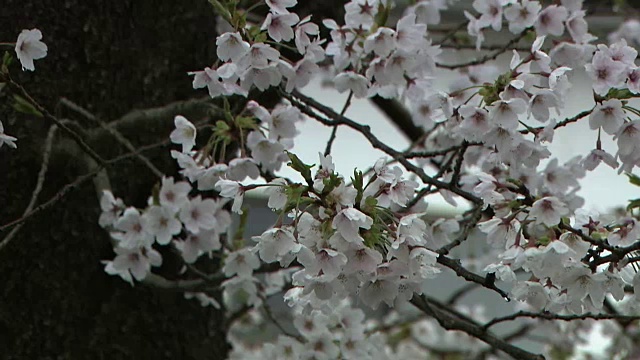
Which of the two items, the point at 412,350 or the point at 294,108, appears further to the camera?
the point at 412,350

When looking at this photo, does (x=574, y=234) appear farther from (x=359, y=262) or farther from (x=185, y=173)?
(x=185, y=173)

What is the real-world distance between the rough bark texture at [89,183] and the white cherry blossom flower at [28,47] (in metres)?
0.29

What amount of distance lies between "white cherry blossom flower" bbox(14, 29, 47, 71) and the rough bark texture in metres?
0.29

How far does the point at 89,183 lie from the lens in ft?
5.56

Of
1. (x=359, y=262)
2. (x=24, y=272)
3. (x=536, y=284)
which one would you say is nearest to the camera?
(x=359, y=262)

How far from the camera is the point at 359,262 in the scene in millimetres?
1031

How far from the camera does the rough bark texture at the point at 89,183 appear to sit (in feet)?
5.28

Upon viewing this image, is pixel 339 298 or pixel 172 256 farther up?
pixel 172 256

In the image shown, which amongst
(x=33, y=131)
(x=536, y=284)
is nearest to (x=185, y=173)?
(x=33, y=131)

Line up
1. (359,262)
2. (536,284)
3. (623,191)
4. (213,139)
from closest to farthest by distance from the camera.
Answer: (359,262), (536,284), (213,139), (623,191)

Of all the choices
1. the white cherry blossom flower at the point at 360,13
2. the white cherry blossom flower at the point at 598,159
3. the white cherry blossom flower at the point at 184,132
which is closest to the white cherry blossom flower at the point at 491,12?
the white cherry blossom flower at the point at 360,13

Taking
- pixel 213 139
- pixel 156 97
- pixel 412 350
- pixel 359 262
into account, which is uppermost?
pixel 412 350

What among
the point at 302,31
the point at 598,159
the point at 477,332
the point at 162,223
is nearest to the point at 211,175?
the point at 162,223

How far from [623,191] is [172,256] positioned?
3.68 metres
